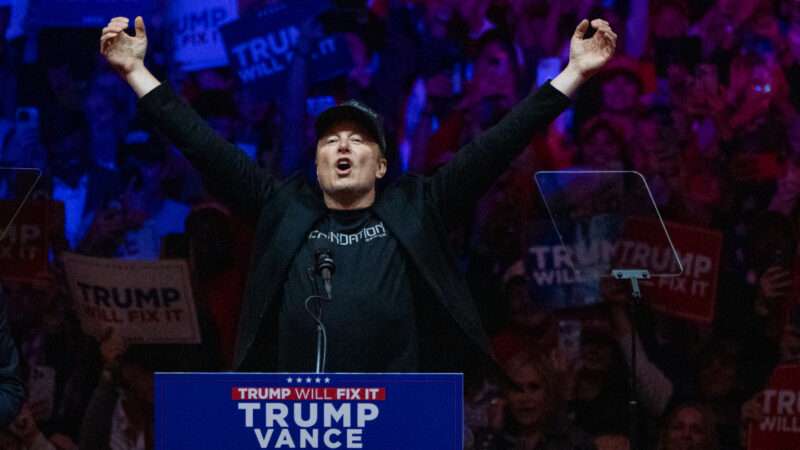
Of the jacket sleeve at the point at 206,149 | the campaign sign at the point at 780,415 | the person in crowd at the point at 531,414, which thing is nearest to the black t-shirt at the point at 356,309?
the jacket sleeve at the point at 206,149

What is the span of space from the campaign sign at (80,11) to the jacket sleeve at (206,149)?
239 centimetres

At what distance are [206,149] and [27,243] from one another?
204 cm

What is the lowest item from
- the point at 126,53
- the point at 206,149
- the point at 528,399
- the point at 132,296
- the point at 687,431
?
the point at 687,431

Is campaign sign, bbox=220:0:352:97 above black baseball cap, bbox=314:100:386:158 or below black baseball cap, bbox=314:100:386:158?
above

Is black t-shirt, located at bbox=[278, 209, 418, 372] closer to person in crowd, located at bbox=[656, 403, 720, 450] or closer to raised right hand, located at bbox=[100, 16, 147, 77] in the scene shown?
raised right hand, located at bbox=[100, 16, 147, 77]

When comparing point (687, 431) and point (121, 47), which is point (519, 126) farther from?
point (687, 431)

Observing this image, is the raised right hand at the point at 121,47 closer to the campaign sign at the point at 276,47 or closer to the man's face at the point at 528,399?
the campaign sign at the point at 276,47

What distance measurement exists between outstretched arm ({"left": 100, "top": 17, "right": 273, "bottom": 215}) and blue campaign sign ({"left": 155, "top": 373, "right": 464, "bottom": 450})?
3.38 ft

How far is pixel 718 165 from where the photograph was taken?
5.68 meters

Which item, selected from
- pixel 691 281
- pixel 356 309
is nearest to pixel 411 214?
pixel 356 309

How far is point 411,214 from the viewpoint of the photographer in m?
3.55

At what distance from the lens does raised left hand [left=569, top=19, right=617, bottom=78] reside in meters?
3.50

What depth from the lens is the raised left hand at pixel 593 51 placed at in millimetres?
3500

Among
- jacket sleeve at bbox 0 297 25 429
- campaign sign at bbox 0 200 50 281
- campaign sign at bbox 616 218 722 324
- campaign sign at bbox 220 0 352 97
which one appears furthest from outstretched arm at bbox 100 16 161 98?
campaign sign at bbox 616 218 722 324
